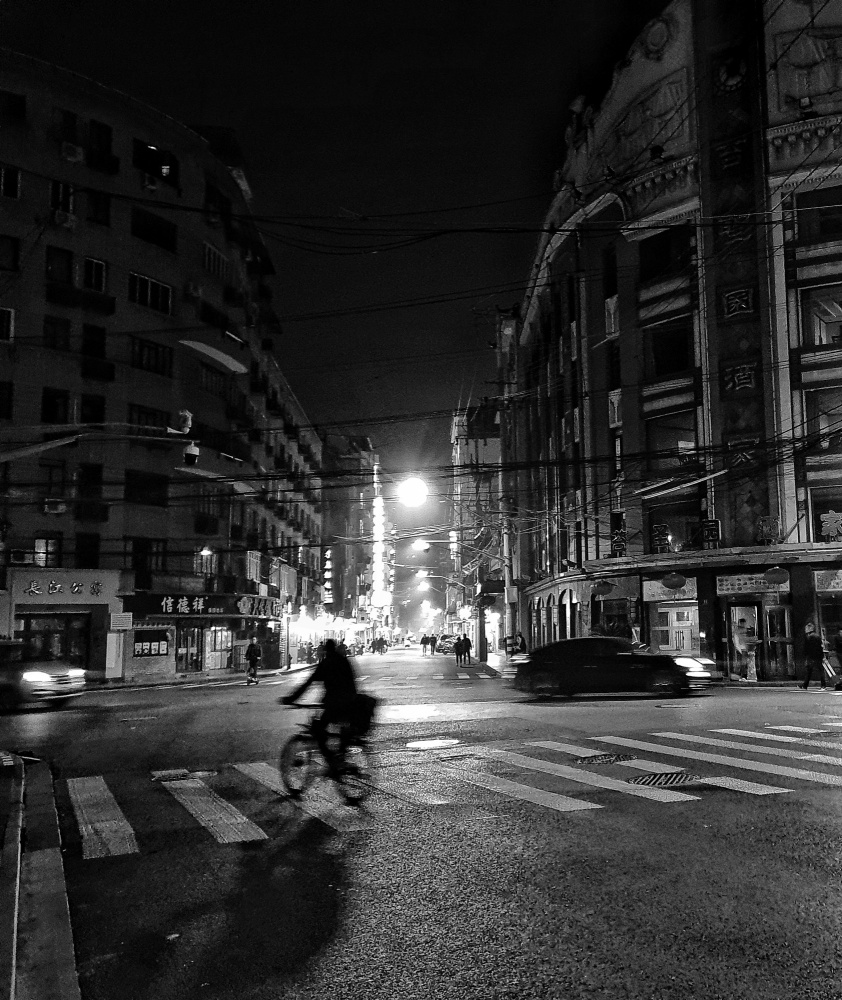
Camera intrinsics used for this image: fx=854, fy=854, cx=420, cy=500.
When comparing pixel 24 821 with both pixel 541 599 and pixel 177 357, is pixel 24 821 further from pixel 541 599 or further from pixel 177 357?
pixel 541 599

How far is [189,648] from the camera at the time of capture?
4578cm

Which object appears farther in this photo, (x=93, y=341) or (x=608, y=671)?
(x=93, y=341)

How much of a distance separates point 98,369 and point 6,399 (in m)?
4.32

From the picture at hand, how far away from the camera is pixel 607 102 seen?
132ft

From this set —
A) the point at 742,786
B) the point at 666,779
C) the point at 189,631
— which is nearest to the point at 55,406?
the point at 189,631

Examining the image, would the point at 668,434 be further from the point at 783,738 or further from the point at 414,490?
the point at 783,738

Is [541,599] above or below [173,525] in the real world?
below

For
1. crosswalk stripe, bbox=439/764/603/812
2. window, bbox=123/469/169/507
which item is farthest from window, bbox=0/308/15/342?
crosswalk stripe, bbox=439/764/603/812

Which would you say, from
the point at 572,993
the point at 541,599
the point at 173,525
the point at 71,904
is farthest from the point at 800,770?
the point at 541,599

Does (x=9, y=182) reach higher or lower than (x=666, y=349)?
higher

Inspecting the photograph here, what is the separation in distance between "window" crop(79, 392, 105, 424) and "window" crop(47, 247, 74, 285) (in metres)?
5.42

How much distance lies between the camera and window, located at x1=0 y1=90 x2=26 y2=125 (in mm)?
39094

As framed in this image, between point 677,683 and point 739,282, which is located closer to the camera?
point 677,683

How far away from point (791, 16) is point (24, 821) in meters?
38.7
